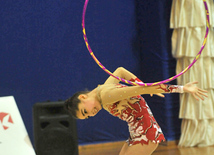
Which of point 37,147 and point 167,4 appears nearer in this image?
point 37,147

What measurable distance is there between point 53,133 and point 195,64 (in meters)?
1.92

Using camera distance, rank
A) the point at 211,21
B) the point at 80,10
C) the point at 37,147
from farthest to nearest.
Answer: the point at 80,10 → the point at 211,21 → the point at 37,147

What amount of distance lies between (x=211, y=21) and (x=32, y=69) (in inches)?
88.9

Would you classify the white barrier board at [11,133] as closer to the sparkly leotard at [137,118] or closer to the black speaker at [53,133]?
the black speaker at [53,133]

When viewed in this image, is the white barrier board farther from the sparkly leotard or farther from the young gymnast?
the sparkly leotard

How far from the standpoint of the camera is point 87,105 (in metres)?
2.23

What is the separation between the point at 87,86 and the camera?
4367 mm

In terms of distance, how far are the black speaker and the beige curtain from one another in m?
1.50

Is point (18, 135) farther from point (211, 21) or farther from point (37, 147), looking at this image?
point (211, 21)

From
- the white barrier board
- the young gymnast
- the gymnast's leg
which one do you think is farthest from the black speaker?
the gymnast's leg

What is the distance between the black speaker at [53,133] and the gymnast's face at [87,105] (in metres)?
1.21

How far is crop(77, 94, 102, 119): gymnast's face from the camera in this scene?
223cm

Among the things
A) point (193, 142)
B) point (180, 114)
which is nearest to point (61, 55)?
point (180, 114)

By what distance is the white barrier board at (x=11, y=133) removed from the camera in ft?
11.2
